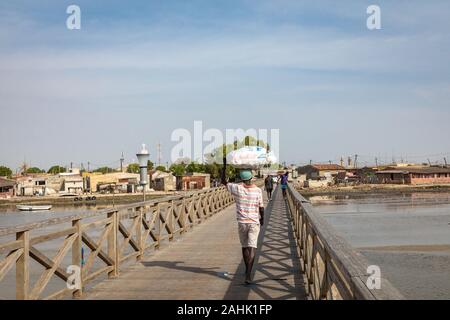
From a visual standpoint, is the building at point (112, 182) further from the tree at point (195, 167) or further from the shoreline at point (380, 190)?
the shoreline at point (380, 190)

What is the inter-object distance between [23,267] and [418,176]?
87.2m

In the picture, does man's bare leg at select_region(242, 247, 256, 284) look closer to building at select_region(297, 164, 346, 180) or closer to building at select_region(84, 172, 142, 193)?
building at select_region(84, 172, 142, 193)

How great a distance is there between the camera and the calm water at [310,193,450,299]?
17.0m

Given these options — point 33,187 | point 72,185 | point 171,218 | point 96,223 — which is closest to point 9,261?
point 96,223

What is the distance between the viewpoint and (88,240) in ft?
20.4

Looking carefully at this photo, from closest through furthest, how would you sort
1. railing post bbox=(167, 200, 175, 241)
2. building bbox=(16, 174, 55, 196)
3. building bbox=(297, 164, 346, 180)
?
railing post bbox=(167, 200, 175, 241), building bbox=(16, 174, 55, 196), building bbox=(297, 164, 346, 180)

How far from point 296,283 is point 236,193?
4.40ft

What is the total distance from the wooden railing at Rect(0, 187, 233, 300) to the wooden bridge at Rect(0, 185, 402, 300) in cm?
1

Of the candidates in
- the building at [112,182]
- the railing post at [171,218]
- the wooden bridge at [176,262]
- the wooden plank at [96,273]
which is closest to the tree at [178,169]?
the building at [112,182]

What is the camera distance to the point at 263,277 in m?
6.96

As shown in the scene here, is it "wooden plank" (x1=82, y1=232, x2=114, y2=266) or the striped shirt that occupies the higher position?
the striped shirt

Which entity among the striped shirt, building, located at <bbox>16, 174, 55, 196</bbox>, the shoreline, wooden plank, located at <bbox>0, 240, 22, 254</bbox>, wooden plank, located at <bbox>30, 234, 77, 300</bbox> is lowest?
the shoreline

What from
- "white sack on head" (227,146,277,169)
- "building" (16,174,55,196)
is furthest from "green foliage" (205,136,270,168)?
"white sack on head" (227,146,277,169)
